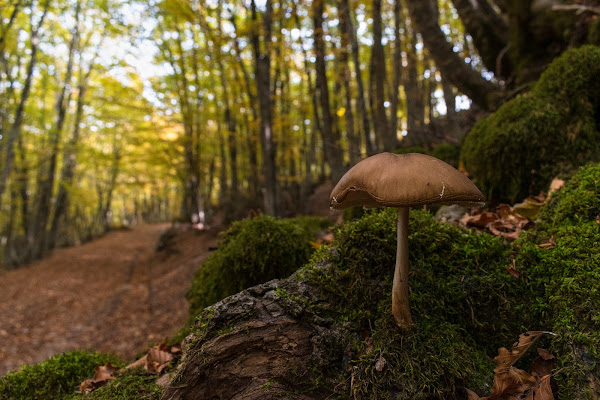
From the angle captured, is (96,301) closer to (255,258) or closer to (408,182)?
(255,258)

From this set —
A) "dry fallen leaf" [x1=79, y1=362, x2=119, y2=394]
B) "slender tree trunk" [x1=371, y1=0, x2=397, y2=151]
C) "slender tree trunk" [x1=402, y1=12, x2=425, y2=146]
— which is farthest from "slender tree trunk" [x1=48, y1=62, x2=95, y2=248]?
"dry fallen leaf" [x1=79, y1=362, x2=119, y2=394]

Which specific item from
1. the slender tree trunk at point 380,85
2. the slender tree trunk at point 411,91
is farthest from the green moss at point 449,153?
the slender tree trunk at point 411,91

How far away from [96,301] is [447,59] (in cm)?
1129

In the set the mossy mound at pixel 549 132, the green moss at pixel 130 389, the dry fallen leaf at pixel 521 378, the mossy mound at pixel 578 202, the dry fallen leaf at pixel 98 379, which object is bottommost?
the dry fallen leaf at pixel 98 379

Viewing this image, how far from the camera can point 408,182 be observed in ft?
4.73

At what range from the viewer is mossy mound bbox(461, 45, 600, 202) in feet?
10.5

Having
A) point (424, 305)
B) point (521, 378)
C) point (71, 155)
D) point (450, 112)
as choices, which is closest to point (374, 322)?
point (424, 305)

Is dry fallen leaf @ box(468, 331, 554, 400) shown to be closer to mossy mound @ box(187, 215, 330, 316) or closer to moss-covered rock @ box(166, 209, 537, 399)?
moss-covered rock @ box(166, 209, 537, 399)

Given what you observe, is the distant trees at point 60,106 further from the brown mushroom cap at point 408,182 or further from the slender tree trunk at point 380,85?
the brown mushroom cap at point 408,182

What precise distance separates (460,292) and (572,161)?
2.19 m

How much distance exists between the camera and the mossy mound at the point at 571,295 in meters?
1.57

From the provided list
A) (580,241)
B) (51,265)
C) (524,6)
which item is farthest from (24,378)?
(51,265)

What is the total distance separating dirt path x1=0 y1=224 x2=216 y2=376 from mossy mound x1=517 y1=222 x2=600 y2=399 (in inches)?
278

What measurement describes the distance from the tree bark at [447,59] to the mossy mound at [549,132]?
1.89 m
